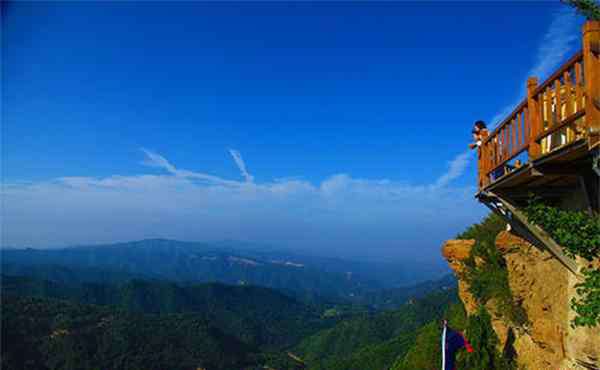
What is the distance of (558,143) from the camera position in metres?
5.46

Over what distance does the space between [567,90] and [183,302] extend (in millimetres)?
209057

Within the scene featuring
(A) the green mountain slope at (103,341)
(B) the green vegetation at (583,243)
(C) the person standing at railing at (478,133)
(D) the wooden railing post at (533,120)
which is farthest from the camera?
(A) the green mountain slope at (103,341)

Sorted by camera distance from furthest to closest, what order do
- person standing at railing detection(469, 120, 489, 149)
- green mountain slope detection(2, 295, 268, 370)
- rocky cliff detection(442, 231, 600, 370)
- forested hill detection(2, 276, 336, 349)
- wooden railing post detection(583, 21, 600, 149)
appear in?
forested hill detection(2, 276, 336, 349)
green mountain slope detection(2, 295, 268, 370)
person standing at railing detection(469, 120, 489, 149)
rocky cliff detection(442, 231, 600, 370)
wooden railing post detection(583, 21, 600, 149)

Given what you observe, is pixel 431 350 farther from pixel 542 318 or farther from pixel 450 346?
pixel 542 318

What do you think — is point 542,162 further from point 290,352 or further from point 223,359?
point 290,352

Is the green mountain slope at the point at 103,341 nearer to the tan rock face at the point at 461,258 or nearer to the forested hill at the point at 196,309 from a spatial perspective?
the forested hill at the point at 196,309

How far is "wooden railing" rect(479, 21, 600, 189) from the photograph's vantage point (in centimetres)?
376

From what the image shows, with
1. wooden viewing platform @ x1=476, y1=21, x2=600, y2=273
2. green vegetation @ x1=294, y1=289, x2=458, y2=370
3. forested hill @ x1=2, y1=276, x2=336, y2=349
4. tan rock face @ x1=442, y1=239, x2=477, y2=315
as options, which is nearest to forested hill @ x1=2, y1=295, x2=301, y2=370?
green vegetation @ x1=294, y1=289, x2=458, y2=370

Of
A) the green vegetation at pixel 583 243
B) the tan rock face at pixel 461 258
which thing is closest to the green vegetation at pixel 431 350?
the tan rock face at pixel 461 258

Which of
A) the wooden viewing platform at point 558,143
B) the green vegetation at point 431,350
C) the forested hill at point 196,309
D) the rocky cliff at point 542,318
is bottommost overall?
the forested hill at point 196,309

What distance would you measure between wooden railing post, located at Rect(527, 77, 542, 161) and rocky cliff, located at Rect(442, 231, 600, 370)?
2236 millimetres

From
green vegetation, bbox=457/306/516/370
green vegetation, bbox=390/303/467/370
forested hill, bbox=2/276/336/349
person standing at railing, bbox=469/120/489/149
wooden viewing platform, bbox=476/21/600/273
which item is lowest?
forested hill, bbox=2/276/336/349

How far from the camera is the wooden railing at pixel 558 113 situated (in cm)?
376

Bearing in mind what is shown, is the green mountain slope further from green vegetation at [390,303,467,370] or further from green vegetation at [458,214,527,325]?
green vegetation at [458,214,527,325]
